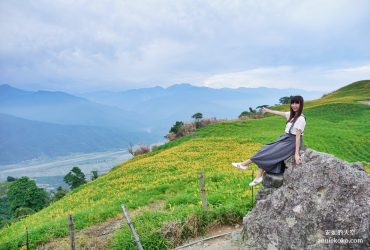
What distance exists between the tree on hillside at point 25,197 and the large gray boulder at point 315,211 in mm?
51522

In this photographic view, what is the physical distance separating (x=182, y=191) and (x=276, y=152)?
331 inches

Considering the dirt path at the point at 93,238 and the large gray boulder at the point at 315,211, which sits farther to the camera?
the dirt path at the point at 93,238

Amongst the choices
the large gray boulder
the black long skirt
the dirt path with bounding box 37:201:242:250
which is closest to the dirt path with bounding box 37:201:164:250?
the dirt path with bounding box 37:201:242:250

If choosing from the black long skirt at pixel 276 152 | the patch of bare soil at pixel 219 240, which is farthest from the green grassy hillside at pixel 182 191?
the black long skirt at pixel 276 152

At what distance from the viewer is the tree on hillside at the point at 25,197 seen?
176ft

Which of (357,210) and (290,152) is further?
(290,152)

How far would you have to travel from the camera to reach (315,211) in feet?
25.1

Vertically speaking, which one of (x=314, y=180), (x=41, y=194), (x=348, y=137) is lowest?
(x=41, y=194)

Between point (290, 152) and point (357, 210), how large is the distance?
2.67 m

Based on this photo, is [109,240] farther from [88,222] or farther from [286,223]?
[286,223]

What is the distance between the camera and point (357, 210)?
23.3ft

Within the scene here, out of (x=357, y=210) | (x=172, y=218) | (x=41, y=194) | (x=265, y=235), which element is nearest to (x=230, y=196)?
(x=172, y=218)

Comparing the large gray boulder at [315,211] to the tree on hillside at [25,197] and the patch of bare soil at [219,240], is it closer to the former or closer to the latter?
the patch of bare soil at [219,240]

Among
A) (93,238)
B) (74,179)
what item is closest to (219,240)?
(93,238)
